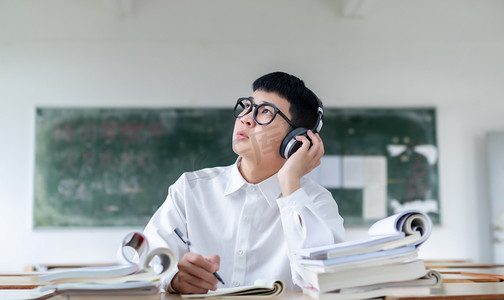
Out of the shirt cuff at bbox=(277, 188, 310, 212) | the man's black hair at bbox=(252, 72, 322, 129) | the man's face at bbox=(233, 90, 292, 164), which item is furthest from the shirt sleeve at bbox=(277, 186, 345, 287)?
the man's black hair at bbox=(252, 72, 322, 129)

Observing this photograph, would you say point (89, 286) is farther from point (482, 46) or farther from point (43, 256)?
point (482, 46)

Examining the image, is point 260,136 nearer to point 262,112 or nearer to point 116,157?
point 262,112

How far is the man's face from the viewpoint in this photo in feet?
5.49

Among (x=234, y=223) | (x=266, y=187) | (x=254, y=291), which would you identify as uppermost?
(x=266, y=187)

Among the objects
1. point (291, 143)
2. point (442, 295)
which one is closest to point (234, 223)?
point (291, 143)

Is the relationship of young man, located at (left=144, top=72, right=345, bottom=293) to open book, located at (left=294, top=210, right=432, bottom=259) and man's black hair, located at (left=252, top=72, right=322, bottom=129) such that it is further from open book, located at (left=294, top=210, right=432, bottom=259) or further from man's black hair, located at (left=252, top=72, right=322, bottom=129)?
open book, located at (left=294, top=210, right=432, bottom=259)

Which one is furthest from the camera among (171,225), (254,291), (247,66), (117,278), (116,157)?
(247,66)

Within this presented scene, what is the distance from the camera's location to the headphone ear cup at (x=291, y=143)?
162cm

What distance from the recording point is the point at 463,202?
4531mm

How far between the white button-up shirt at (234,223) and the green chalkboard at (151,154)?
2739 millimetres

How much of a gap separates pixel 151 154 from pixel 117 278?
349cm

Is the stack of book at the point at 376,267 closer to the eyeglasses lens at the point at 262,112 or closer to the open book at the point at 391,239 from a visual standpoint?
the open book at the point at 391,239

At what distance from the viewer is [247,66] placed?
4.57m

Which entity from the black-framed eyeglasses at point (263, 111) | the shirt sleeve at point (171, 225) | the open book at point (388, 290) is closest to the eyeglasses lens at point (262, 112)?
the black-framed eyeglasses at point (263, 111)
